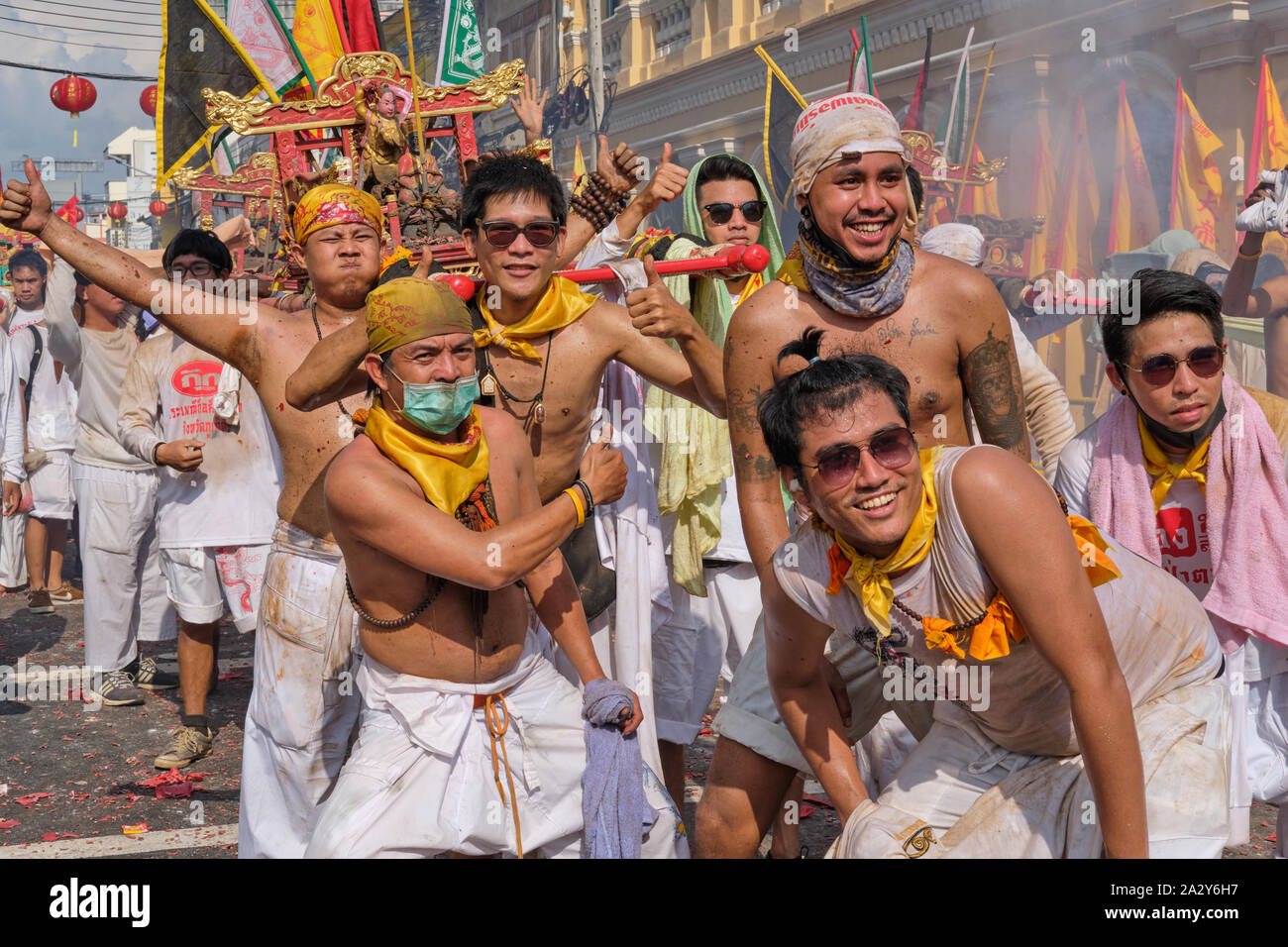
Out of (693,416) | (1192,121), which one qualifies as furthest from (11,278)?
(1192,121)

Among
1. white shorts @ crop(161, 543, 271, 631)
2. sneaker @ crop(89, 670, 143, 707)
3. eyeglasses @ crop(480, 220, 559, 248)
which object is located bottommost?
sneaker @ crop(89, 670, 143, 707)

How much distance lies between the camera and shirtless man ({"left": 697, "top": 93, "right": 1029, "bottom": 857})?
3480mm

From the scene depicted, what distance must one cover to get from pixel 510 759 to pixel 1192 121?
1139cm

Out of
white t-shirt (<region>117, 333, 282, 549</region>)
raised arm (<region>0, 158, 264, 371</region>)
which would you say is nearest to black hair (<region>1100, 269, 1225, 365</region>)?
raised arm (<region>0, 158, 264, 371</region>)

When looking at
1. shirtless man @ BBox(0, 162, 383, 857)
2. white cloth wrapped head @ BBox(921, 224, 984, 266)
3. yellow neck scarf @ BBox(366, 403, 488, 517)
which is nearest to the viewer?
yellow neck scarf @ BBox(366, 403, 488, 517)

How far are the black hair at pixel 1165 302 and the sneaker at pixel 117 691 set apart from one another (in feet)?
18.6

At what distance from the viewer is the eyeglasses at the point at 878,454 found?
2775 mm

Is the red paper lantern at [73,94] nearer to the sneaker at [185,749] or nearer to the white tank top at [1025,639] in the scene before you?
the sneaker at [185,749]

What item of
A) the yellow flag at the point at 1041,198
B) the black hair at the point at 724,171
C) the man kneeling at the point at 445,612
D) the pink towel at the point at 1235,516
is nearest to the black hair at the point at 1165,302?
the pink towel at the point at 1235,516

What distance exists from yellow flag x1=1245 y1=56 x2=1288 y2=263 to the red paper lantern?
Answer: 702 inches

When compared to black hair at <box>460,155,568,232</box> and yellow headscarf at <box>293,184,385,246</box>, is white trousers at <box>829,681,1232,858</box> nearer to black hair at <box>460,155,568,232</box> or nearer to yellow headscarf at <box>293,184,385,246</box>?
black hair at <box>460,155,568,232</box>

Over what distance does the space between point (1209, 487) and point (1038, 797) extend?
1299mm
